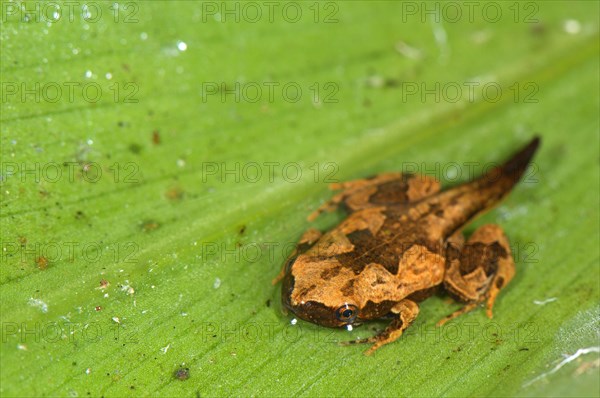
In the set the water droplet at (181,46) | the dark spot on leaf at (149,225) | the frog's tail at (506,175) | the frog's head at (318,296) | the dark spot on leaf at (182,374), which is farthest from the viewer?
the frog's tail at (506,175)

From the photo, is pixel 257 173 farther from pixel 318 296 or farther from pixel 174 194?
pixel 318 296

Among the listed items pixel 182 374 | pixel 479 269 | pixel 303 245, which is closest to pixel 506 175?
pixel 479 269

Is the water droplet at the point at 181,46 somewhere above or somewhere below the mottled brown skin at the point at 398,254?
above

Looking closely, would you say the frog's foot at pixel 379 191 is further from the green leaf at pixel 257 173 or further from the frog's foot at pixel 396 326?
the frog's foot at pixel 396 326

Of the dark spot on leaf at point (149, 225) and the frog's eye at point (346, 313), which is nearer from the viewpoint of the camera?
the frog's eye at point (346, 313)

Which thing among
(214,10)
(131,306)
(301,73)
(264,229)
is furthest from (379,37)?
(131,306)

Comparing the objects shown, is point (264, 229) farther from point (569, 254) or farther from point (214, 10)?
point (569, 254)

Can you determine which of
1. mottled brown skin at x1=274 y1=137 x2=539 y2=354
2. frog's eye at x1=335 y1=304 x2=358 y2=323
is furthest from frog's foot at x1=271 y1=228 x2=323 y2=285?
frog's eye at x1=335 y1=304 x2=358 y2=323

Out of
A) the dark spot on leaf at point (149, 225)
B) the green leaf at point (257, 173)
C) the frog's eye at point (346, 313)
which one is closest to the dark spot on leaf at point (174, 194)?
the green leaf at point (257, 173)
